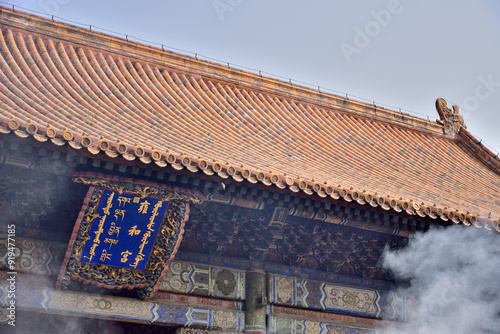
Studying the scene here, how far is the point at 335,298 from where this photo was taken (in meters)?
8.16

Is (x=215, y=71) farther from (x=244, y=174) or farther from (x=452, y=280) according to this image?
(x=452, y=280)

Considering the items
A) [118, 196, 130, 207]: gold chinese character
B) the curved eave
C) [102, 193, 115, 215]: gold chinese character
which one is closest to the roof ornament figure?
the curved eave

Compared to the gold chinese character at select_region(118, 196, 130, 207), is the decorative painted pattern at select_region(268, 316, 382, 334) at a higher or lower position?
lower

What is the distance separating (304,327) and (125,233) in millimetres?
2451

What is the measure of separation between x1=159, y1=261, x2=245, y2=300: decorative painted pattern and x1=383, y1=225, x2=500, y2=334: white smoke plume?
186 cm

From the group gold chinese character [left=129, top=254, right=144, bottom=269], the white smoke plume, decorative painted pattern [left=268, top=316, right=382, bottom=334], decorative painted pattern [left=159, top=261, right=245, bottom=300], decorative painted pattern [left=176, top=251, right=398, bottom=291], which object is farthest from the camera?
the white smoke plume

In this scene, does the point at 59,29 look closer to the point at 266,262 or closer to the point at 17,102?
the point at 17,102

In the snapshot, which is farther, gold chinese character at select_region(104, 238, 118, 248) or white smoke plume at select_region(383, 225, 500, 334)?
white smoke plume at select_region(383, 225, 500, 334)

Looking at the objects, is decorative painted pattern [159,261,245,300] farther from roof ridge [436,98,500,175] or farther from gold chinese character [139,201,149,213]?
roof ridge [436,98,500,175]

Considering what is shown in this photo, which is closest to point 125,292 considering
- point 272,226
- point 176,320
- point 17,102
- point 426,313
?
point 176,320

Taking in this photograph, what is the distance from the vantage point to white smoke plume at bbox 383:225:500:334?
8.08 metres

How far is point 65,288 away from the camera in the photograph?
6.68 meters

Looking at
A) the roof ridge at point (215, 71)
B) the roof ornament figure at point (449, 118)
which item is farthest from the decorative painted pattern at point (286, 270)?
the roof ornament figure at point (449, 118)

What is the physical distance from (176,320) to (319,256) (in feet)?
6.16
